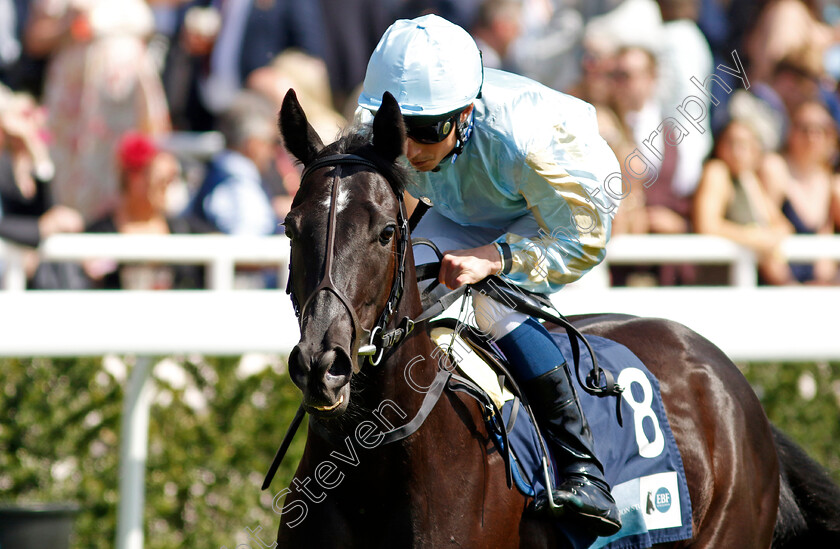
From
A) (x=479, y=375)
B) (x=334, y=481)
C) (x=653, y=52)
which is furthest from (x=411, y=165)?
(x=653, y=52)

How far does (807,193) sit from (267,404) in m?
3.93

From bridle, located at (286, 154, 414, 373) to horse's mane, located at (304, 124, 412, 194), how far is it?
0.02 metres

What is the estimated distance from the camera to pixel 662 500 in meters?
3.00

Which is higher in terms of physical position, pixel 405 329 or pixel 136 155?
pixel 405 329

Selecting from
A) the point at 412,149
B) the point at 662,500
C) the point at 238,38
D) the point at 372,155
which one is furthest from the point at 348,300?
the point at 238,38

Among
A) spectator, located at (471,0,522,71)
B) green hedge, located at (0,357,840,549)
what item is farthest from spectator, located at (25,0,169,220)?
spectator, located at (471,0,522,71)

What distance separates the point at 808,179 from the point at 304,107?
328cm

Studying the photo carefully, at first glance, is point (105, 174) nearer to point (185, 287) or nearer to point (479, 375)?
point (185, 287)

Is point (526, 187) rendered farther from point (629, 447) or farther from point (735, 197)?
point (735, 197)

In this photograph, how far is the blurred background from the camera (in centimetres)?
421

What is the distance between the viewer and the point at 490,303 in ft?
9.08

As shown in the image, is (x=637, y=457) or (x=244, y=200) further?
(x=244, y=200)

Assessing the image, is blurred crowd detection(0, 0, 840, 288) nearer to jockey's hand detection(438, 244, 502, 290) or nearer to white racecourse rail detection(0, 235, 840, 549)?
white racecourse rail detection(0, 235, 840, 549)

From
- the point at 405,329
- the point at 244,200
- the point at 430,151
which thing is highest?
the point at 430,151
